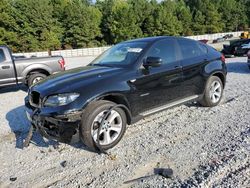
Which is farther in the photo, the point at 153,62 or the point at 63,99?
the point at 153,62

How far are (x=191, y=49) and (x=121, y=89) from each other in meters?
2.15

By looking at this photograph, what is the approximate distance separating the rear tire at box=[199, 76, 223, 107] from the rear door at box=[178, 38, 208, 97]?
0.20 meters

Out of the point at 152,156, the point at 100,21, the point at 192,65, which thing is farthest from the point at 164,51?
the point at 100,21

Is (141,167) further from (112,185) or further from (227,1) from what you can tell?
(227,1)

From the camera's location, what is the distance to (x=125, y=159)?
4.12 m

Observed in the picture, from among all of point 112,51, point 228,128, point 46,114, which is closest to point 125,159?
point 46,114

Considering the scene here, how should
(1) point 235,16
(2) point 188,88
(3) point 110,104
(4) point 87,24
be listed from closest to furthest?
(3) point 110,104 < (2) point 188,88 < (4) point 87,24 < (1) point 235,16

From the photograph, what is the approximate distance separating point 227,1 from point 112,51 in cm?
9056

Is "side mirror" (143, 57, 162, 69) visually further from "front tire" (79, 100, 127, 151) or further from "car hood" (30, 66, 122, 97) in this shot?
"front tire" (79, 100, 127, 151)

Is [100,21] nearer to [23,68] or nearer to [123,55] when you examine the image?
[23,68]

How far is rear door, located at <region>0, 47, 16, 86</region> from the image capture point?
916 cm

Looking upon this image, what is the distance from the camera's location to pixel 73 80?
451 cm

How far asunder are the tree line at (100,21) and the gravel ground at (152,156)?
49.7 m

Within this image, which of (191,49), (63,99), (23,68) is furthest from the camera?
(23,68)
